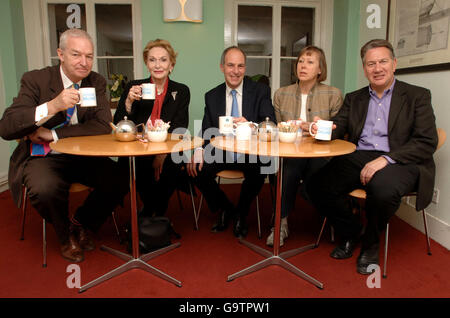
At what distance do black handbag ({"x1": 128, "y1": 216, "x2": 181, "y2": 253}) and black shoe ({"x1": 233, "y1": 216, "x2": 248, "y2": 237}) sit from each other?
1.64ft

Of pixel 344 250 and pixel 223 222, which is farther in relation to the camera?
pixel 223 222

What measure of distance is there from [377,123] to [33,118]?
2.08 m

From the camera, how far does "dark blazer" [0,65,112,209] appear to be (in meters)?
1.97

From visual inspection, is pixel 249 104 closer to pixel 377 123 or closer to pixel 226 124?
pixel 226 124

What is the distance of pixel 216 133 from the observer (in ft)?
8.70

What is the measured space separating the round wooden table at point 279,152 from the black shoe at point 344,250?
18cm

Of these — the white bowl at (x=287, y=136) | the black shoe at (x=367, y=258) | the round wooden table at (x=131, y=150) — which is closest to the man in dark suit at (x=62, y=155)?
the round wooden table at (x=131, y=150)

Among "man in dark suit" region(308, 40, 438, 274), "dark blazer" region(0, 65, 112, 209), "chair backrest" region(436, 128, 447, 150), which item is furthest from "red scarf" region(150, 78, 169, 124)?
"chair backrest" region(436, 128, 447, 150)

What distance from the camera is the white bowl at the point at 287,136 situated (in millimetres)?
1994

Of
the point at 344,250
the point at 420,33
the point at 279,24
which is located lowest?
the point at 344,250

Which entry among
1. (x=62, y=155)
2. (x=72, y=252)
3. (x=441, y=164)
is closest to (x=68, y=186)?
(x=62, y=155)
